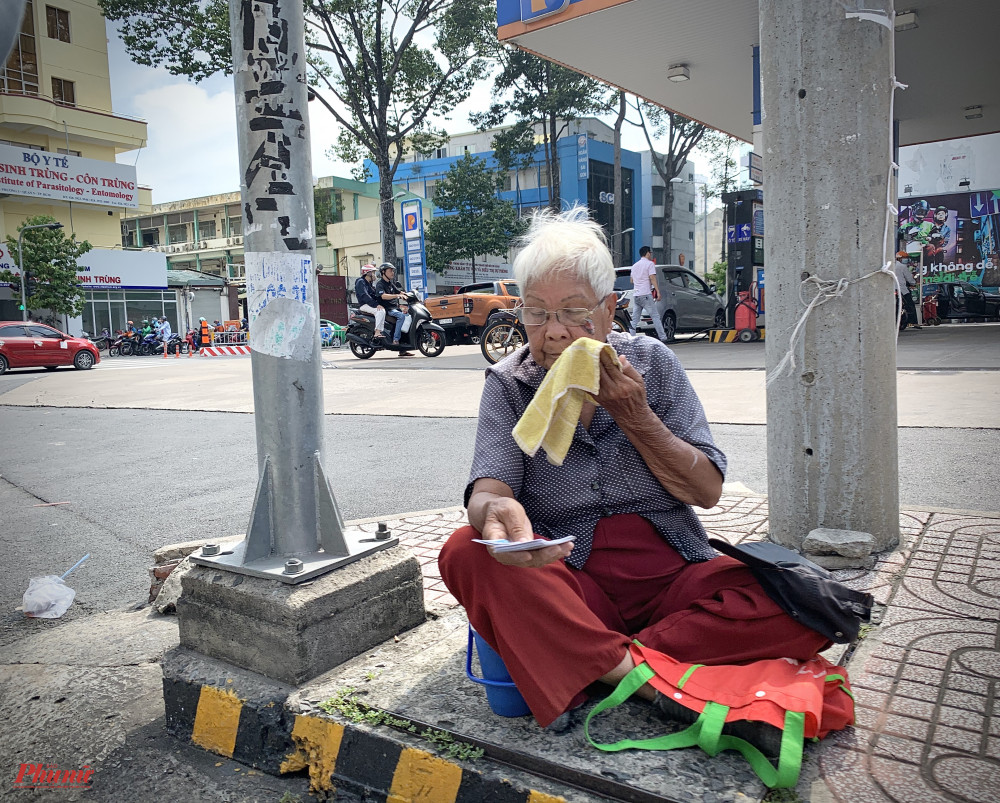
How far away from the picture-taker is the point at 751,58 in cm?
1095

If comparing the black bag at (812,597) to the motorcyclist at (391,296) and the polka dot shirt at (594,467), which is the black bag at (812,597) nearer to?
the polka dot shirt at (594,467)

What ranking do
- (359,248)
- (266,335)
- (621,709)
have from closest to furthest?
(621,709), (266,335), (359,248)

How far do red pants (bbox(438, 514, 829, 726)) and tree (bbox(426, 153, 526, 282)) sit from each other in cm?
3353

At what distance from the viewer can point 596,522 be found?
207cm

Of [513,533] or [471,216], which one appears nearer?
[513,533]

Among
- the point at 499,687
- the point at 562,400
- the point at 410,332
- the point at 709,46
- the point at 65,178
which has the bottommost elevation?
the point at 499,687

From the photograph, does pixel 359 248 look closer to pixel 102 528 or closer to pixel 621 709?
pixel 102 528

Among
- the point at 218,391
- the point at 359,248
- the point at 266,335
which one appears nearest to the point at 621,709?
the point at 266,335

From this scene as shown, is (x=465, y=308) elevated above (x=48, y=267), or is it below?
below

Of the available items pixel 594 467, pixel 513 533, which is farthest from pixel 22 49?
pixel 594 467

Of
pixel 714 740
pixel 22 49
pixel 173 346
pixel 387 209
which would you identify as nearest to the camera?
pixel 22 49

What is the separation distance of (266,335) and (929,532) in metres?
2.90

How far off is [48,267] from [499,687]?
1272 inches

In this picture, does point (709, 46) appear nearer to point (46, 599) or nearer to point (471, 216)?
point (46, 599)
